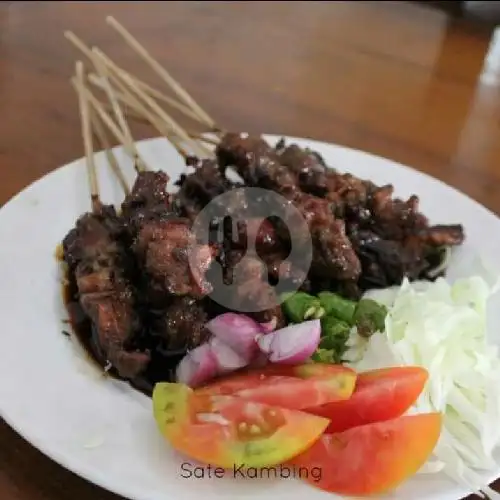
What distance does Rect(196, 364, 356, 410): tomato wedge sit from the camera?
5.38 feet

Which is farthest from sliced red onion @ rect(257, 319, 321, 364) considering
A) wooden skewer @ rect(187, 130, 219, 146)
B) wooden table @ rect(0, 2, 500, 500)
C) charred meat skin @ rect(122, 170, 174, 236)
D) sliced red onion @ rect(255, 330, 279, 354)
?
wooden table @ rect(0, 2, 500, 500)

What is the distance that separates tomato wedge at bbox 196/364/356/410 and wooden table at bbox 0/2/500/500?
127cm

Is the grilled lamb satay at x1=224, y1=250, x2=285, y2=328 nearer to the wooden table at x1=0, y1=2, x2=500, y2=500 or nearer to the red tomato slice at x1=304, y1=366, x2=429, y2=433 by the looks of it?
the red tomato slice at x1=304, y1=366, x2=429, y2=433

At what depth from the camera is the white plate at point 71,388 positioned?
5.08ft

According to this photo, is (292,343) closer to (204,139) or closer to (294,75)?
(204,139)

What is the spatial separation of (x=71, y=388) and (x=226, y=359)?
37cm

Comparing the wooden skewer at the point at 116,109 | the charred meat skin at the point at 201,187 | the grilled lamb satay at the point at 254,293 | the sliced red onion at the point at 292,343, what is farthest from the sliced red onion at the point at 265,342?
the wooden skewer at the point at 116,109

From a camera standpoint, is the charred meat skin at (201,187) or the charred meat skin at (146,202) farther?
the charred meat skin at (201,187)

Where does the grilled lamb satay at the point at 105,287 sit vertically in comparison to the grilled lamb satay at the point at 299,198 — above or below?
below

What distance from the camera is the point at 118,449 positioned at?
63.1 inches

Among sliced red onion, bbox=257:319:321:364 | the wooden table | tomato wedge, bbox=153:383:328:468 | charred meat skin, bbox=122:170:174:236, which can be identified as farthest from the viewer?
the wooden table

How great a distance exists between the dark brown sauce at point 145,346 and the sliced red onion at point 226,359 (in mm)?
119

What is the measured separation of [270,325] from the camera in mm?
1961

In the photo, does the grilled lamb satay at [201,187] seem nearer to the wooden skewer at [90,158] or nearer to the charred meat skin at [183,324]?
the wooden skewer at [90,158]
